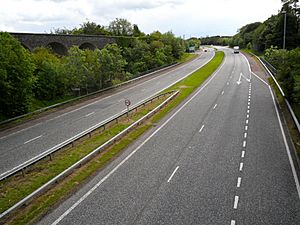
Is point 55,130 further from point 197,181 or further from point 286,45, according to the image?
point 286,45

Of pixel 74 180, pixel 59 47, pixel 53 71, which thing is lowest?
pixel 74 180

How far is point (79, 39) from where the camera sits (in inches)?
2425

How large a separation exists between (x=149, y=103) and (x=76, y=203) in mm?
22855

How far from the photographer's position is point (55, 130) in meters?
26.3

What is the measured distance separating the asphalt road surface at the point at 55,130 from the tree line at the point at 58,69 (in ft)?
14.5

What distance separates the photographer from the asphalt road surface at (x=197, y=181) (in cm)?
1247

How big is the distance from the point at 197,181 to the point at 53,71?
96.3 ft

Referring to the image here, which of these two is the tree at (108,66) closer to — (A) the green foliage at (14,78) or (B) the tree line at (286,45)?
(A) the green foliage at (14,78)

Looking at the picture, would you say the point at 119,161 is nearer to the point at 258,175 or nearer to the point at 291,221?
the point at 258,175

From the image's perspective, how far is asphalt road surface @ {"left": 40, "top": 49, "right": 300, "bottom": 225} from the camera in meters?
12.5

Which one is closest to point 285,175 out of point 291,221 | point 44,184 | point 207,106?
point 291,221

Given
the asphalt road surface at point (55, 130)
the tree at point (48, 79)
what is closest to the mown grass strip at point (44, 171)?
the asphalt road surface at point (55, 130)

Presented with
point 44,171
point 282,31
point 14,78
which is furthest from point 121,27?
point 44,171

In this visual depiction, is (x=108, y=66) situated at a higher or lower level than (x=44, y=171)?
higher
